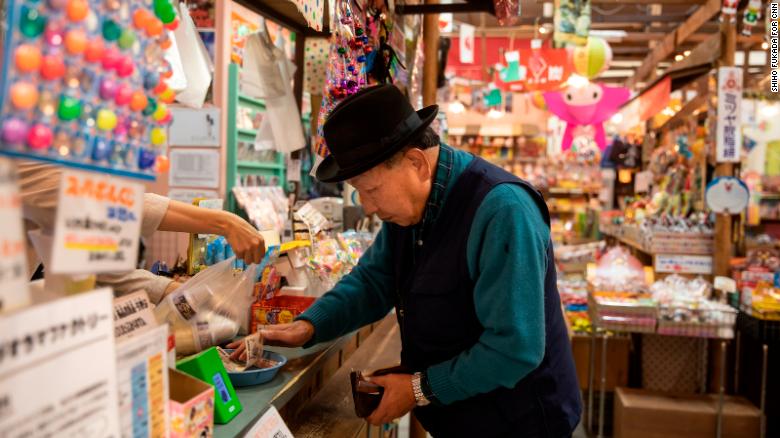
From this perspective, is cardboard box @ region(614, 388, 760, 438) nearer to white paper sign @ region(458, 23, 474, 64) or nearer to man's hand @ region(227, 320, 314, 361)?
man's hand @ region(227, 320, 314, 361)

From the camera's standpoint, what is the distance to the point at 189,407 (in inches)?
41.7

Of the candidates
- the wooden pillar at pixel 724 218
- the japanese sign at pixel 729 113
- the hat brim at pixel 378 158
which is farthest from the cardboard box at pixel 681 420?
the hat brim at pixel 378 158

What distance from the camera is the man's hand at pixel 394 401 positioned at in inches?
70.2

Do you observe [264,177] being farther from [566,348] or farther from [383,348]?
[566,348]

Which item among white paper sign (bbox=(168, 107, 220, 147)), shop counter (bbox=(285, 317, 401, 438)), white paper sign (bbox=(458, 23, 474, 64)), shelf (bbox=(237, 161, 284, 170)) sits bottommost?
shop counter (bbox=(285, 317, 401, 438))

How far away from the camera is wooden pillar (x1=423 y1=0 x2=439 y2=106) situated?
4.25 metres

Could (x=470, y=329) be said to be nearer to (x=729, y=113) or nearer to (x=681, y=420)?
(x=681, y=420)

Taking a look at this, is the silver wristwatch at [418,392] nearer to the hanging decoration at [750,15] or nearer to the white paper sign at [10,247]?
the white paper sign at [10,247]

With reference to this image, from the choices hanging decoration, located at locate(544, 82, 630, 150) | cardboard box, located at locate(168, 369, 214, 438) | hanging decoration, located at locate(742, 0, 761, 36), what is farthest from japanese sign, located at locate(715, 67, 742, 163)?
cardboard box, located at locate(168, 369, 214, 438)

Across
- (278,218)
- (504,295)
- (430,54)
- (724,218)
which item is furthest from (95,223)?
(724,218)

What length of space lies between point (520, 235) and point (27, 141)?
3.88 feet

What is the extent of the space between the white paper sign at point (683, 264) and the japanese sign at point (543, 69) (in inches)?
91.2

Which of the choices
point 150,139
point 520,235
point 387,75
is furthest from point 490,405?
point 387,75

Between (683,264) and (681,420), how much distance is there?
150 centimetres
